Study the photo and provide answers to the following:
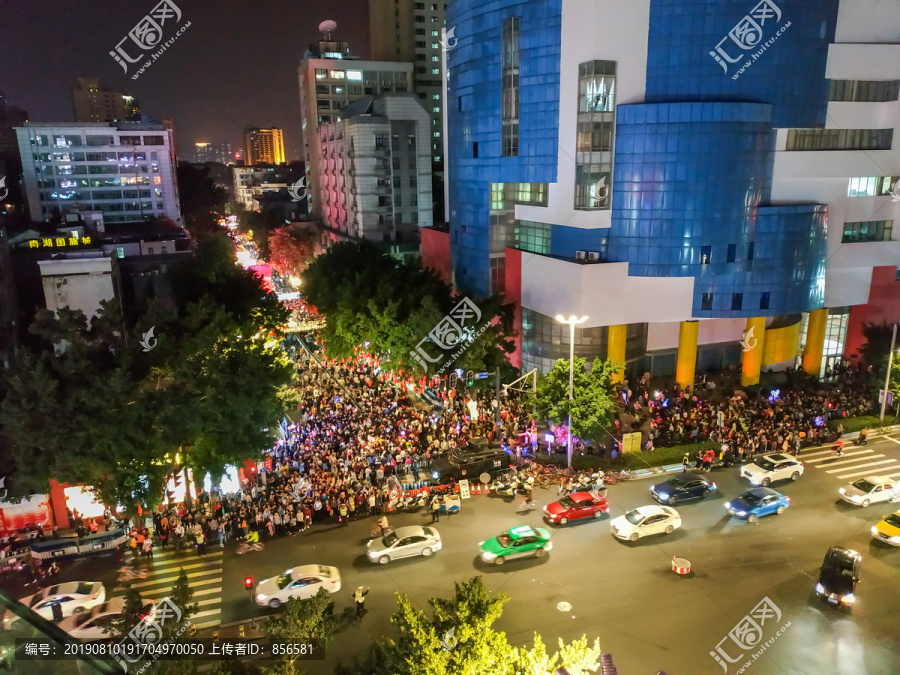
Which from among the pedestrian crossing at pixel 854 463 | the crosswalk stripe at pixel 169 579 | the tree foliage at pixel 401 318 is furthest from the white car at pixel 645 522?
the crosswalk stripe at pixel 169 579

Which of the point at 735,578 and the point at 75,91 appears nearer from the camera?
the point at 735,578

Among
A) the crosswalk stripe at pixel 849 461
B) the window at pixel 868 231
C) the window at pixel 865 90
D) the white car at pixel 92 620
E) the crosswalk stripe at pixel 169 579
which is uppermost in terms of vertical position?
the window at pixel 865 90

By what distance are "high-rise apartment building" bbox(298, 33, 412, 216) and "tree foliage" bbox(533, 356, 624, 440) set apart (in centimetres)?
6844

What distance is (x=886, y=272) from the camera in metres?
39.6

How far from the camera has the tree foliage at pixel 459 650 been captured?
1053cm

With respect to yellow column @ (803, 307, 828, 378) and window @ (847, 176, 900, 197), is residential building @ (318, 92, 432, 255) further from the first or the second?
window @ (847, 176, 900, 197)

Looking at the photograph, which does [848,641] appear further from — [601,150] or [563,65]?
[563,65]

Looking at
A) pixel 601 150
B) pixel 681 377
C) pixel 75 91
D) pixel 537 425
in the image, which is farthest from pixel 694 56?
pixel 75 91

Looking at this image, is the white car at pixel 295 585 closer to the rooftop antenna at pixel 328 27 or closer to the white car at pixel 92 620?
the white car at pixel 92 620

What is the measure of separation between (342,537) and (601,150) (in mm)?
25534

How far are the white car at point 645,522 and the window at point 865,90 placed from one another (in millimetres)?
29534

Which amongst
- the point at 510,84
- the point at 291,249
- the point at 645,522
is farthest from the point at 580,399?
the point at 291,249

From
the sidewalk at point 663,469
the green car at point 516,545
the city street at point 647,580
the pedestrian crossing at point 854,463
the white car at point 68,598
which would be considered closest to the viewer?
the city street at point 647,580

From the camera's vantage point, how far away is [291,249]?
76.2 m
